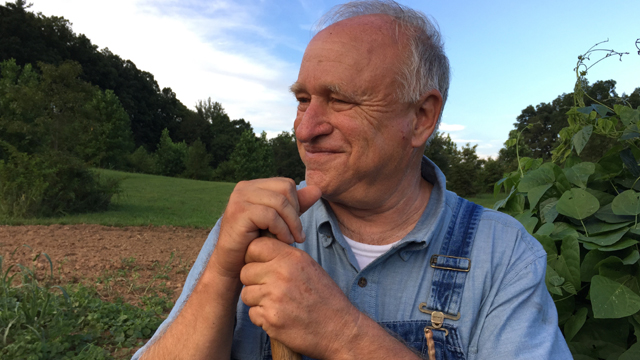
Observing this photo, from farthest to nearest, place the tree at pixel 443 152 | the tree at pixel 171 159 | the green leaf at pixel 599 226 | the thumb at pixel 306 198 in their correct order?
the tree at pixel 171 159 < the tree at pixel 443 152 < the green leaf at pixel 599 226 < the thumb at pixel 306 198

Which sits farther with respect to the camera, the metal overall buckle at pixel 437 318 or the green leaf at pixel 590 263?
the green leaf at pixel 590 263

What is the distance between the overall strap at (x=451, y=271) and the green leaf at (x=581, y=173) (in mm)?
859

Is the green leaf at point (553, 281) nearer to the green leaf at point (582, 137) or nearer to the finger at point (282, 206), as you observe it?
the green leaf at point (582, 137)

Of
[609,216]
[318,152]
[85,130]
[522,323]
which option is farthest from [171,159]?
[522,323]

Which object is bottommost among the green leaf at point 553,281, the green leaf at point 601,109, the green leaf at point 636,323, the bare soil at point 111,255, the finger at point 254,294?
the bare soil at point 111,255

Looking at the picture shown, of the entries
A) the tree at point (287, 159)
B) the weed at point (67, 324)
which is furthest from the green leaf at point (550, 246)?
the tree at point (287, 159)

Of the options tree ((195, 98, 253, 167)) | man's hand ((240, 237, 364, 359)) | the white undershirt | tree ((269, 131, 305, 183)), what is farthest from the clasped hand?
tree ((195, 98, 253, 167))

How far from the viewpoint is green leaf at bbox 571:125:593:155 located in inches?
86.7

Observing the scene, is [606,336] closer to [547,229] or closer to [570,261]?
[570,261]

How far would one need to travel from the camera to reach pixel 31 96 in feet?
42.1

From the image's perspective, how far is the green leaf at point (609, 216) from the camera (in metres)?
1.92

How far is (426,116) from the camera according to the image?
176cm

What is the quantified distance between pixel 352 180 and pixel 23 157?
39.0 ft

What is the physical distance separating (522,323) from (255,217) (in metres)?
0.91
